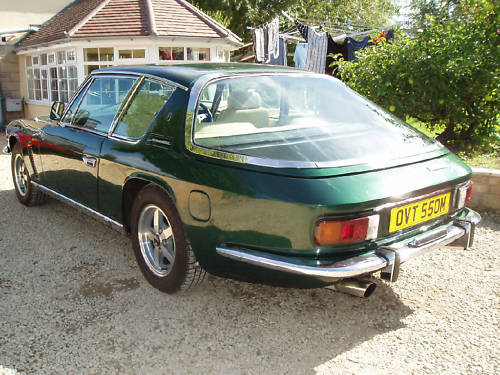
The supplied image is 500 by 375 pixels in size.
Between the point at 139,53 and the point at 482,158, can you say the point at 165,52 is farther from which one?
the point at 482,158

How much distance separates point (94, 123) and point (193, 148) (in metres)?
1.46

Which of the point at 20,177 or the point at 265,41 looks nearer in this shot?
the point at 20,177

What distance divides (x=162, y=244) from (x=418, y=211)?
1687 mm

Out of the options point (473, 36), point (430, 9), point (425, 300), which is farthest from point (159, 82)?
point (430, 9)

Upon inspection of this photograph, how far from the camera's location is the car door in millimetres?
3607

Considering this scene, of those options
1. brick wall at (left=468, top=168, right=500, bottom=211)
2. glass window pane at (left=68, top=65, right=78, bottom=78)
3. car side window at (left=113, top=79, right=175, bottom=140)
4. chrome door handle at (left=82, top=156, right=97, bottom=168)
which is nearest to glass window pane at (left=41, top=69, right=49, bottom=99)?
glass window pane at (left=68, top=65, right=78, bottom=78)

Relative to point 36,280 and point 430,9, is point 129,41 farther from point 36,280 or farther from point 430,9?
point 430,9

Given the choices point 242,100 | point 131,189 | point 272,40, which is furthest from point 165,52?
point 242,100

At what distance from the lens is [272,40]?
43.7 ft

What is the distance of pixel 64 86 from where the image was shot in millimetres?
14227

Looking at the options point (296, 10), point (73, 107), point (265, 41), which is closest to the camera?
point (73, 107)

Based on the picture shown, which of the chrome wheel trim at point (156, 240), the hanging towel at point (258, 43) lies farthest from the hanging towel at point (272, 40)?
the chrome wheel trim at point (156, 240)

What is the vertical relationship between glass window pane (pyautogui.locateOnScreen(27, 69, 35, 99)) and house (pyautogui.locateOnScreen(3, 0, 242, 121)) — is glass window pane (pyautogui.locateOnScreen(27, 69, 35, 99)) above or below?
below

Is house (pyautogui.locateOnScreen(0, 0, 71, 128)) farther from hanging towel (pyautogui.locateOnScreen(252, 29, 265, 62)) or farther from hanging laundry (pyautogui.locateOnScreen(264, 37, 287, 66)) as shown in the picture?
hanging laundry (pyautogui.locateOnScreen(264, 37, 287, 66))
